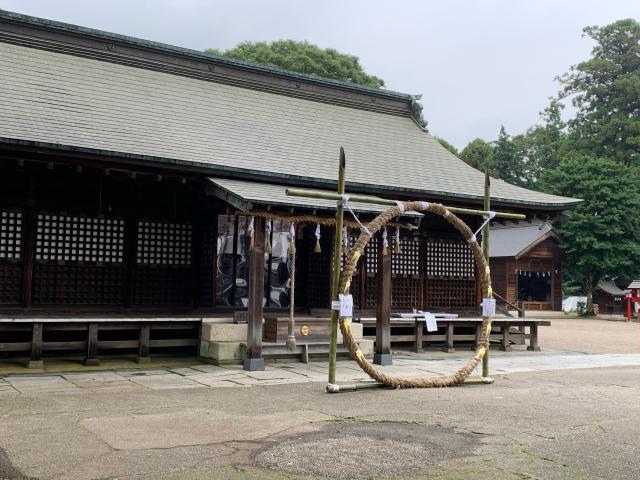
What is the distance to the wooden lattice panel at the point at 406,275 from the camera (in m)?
14.8

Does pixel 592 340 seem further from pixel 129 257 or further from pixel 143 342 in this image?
pixel 129 257

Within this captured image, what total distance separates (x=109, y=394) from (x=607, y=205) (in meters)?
33.2

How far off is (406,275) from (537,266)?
25.1 metres

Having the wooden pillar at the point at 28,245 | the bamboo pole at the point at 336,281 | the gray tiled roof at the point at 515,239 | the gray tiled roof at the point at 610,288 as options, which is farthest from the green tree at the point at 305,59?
the bamboo pole at the point at 336,281

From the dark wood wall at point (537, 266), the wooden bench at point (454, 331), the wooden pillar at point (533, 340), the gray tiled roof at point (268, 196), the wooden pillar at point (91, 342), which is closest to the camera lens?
the gray tiled roof at point (268, 196)

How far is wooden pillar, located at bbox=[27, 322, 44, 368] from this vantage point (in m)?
10.1

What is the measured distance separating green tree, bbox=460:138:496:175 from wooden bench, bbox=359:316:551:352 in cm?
3864

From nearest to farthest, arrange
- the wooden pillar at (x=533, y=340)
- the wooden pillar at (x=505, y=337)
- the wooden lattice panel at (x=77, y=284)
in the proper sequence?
1. the wooden lattice panel at (x=77, y=284)
2. the wooden pillar at (x=505, y=337)
3. the wooden pillar at (x=533, y=340)

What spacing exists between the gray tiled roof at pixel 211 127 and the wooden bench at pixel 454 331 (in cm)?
288

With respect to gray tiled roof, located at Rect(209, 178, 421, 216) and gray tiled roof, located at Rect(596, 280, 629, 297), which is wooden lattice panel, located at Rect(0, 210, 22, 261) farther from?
gray tiled roof, located at Rect(596, 280, 629, 297)

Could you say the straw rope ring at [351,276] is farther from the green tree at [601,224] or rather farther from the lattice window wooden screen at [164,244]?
the green tree at [601,224]

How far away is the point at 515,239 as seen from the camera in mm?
39656

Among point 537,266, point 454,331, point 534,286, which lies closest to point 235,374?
point 454,331

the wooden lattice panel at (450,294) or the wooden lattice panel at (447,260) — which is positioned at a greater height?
the wooden lattice panel at (447,260)
